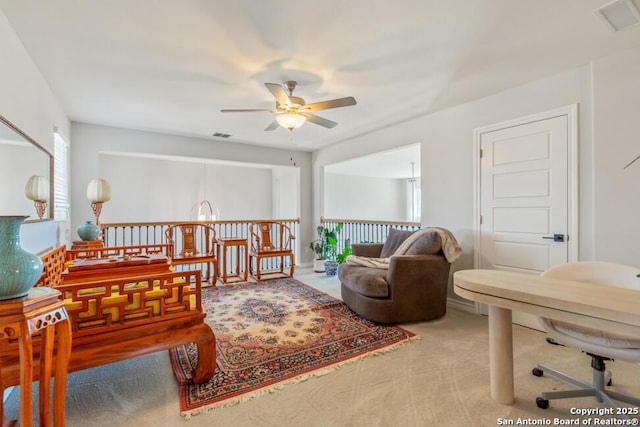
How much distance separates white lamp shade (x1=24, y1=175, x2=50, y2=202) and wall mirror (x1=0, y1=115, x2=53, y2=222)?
0.04m

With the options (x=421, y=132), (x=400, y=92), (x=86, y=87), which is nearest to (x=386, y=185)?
(x=421, y=132)

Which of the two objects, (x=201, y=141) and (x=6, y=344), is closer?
(x=6, y=344)

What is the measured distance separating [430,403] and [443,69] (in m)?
2.62

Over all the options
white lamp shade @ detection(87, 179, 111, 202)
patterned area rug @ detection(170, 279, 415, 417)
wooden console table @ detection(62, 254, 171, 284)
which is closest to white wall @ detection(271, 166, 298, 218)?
patterned area rug @ detection(170, 279, 415, 417)

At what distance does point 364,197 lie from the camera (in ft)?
31.6

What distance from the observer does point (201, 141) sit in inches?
201

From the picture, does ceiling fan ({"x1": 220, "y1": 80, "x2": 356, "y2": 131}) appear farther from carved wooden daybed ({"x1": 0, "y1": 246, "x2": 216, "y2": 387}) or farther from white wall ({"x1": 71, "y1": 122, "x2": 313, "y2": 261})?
white wall ({"x1": 71, "y1": 122, "x2": 313, "y2": 261})

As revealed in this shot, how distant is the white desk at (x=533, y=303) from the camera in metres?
1.30

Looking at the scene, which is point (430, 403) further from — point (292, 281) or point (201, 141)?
point (201, 141)

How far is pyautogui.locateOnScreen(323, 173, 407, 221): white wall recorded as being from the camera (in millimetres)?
8859

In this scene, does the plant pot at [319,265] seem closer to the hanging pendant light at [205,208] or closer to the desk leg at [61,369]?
the hanging pendant light at [205,208]

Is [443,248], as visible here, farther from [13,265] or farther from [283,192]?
[283,192]

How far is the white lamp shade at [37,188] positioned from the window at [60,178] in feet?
1.66

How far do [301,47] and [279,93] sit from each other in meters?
0.39
